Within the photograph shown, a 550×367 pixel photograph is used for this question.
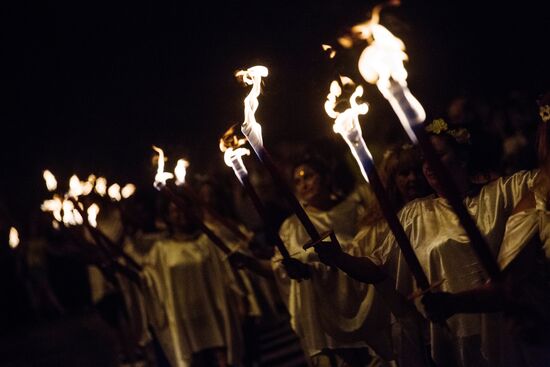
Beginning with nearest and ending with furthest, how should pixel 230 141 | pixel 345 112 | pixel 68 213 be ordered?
pixel 345 112 < pixel 230 141 < pixel 68 213

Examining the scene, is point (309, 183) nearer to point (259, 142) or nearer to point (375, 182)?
point (259, 142)

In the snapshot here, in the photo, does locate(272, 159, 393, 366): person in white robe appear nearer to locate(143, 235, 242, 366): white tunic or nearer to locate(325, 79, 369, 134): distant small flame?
locate(143, 235, 242, 366): white tunic

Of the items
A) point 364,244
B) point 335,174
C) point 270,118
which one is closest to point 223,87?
point 270,118

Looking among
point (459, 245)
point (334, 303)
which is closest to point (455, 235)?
point (459, 245)

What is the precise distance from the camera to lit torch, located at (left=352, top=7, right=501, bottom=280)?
2072mm

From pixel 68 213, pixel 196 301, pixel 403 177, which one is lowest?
pixel 196 301

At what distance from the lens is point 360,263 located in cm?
331

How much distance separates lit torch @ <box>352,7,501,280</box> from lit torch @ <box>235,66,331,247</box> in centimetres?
61

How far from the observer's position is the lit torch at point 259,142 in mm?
2826

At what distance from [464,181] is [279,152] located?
22.2 ft

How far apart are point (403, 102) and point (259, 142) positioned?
0.94 m

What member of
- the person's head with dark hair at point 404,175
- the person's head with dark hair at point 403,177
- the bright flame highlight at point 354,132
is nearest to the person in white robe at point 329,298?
the person's head with dark hair at point 403,177

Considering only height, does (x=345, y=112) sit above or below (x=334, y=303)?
above

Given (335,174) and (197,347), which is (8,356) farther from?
(335,174)
